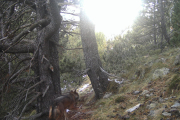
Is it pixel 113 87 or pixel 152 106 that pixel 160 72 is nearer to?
pixel 113 87

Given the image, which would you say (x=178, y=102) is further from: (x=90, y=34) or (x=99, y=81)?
(x=90, y=34)

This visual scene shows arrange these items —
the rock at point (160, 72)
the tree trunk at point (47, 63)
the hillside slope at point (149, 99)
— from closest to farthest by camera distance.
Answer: the hillside slope at point (149, 99)
the tree trunk at point (47, 63)
the rock at point (160, 72)

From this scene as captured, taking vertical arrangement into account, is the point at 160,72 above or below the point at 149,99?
above

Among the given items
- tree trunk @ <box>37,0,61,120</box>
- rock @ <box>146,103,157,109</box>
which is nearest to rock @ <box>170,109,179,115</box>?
rock @ <box>146,103,157,109</box>

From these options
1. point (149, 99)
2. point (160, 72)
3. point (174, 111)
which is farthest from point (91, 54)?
point (174, 111)

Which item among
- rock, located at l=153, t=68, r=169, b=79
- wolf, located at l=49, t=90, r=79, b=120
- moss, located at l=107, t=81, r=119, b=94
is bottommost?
moss, located at l=107, t=81, r=119, b=94

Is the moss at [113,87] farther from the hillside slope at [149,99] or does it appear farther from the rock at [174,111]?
the rock at [174,111]

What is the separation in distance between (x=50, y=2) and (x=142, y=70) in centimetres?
535

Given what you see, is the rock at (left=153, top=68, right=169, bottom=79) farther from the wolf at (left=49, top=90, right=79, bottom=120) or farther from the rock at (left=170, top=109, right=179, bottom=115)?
the wolf at (left=49, top=90, right=79, bottom=120)

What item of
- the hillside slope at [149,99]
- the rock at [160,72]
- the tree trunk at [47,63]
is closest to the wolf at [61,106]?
the tree trunk at [47,63]

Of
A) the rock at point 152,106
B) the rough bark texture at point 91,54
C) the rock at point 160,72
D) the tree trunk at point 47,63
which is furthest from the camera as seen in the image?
the rough bark texture at point 91,54

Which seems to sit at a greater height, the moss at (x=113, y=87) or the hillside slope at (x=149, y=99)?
the hillside slope at (x=149, y=99)

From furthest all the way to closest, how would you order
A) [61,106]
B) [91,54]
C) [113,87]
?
[113,87], [91,54], [61,106]

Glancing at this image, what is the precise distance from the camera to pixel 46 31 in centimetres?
436
